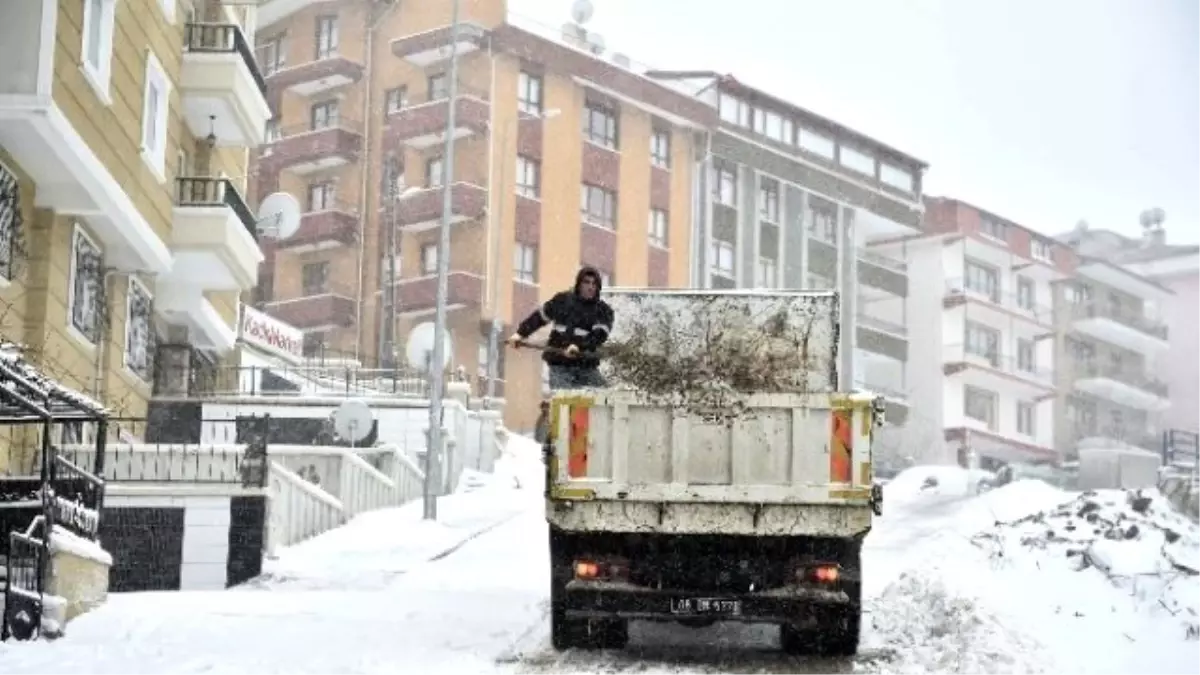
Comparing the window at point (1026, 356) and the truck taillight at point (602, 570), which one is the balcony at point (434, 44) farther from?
the truck taillight at point (602, 570)

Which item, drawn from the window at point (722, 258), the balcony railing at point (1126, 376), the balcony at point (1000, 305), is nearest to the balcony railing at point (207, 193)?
the window at point (722, 258)

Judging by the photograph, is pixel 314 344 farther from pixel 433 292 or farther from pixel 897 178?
pixel 897 178

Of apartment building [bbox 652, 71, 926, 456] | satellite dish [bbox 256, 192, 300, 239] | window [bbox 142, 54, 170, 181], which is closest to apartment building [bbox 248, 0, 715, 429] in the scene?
apartment building [bbox 652, 71, 926, 456]

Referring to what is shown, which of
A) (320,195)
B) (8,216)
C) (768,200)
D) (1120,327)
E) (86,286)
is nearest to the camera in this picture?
(8,216)

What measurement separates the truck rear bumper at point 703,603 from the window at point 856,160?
58.7 m

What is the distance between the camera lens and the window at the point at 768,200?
65.6 m

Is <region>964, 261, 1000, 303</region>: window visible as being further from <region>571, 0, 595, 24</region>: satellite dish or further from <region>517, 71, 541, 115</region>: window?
<region>517, 71, 541, 115</region>: window

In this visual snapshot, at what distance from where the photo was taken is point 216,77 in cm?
2958

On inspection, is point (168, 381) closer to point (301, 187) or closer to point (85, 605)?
point (85, 605)

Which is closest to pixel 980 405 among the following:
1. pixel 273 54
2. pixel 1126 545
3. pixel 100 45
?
pixel 273 54

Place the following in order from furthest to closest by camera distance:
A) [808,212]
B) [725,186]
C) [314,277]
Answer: [808,212] < [725,186] < [314,277]

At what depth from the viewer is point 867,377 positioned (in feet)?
237

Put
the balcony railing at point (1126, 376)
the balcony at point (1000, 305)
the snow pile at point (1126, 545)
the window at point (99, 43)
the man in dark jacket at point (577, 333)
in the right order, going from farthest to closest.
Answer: the balcony railing at point (1126, 376) → the balcony at point (1000, 305) → the window at point (99, 43) → the snow pile at point (1126, 545) → the man in dark jacket at point (577, 333)

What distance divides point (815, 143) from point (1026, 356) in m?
18.3
